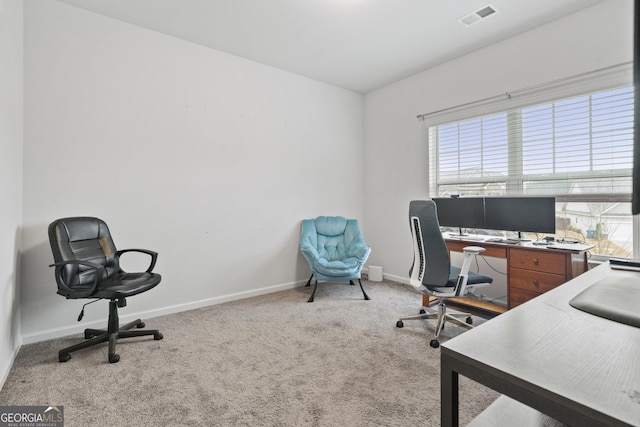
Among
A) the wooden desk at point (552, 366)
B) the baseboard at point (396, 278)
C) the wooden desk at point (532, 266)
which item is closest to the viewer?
the wooden desk at point (552, 366)

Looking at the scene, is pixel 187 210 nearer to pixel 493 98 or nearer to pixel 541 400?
pixel 541 400

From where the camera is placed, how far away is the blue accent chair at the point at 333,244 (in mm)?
3531

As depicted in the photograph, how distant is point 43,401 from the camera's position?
1716 mm

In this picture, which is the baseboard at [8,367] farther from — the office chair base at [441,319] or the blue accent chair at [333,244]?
the office chair base at [441,319]

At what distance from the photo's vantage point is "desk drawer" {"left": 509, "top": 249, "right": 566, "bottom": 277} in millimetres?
2332

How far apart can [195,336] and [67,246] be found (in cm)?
117

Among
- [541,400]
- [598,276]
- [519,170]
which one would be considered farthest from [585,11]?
[541,400]

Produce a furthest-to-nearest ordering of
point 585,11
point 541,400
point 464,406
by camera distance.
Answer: point 585,11 < point 464,406 < point 541,400

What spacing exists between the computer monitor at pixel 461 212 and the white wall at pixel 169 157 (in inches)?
60.9

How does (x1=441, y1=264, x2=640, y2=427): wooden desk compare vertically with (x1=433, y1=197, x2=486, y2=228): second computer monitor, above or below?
below

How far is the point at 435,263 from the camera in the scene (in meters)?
2.36

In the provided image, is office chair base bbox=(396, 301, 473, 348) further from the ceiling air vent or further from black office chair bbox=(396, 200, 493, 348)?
the ceiling air vent

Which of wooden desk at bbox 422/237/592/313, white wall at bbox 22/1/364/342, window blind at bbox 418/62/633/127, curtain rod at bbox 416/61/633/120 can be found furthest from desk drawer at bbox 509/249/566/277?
white wall at bbox 22/1/364/342

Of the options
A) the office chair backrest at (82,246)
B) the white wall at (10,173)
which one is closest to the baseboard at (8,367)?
the white wall at (10,173)
